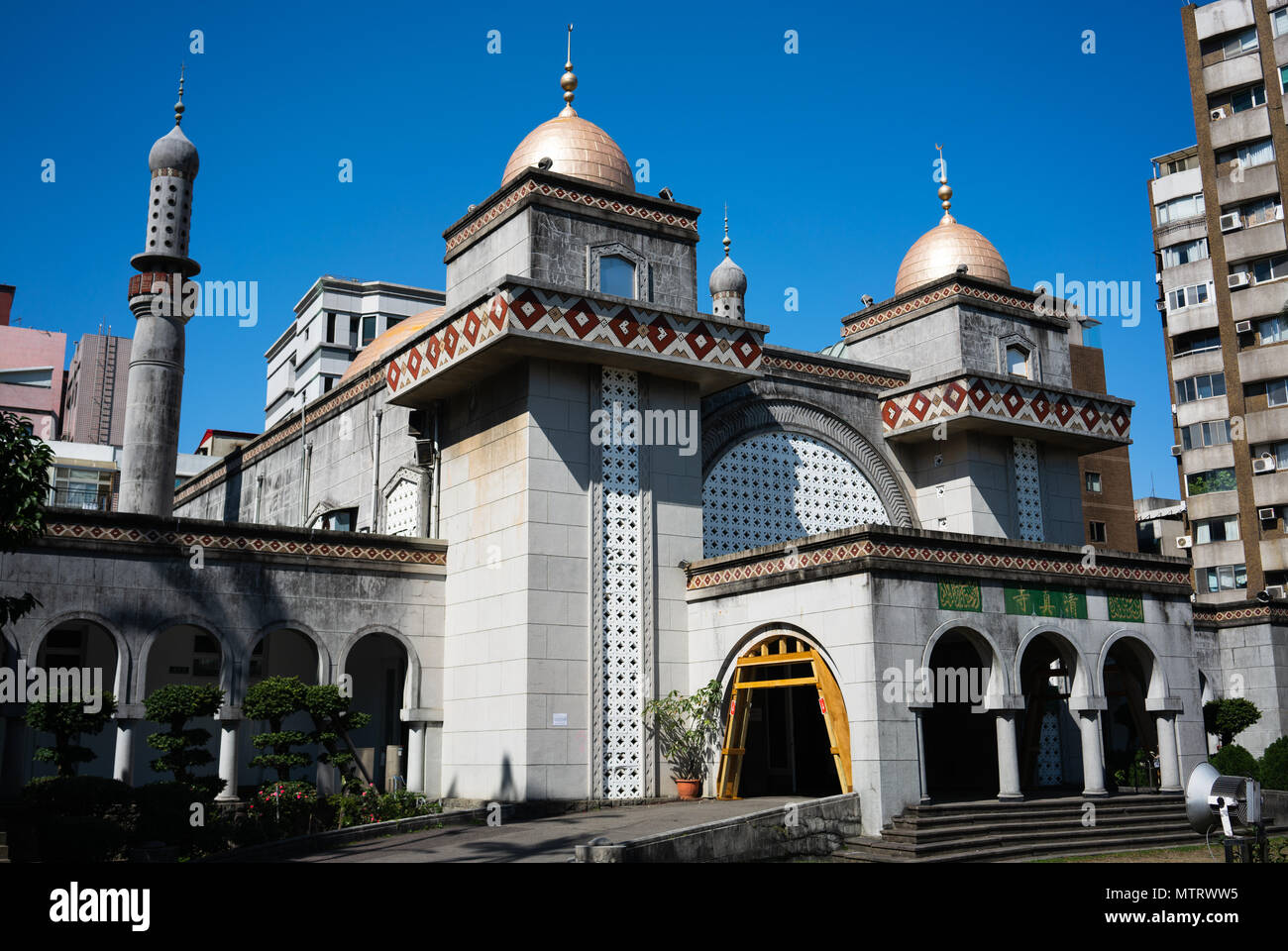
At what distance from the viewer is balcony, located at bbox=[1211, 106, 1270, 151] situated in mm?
39750

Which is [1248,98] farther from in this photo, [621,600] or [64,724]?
[64,724]

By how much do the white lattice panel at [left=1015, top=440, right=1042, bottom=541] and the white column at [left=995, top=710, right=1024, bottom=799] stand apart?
7794 millimetres

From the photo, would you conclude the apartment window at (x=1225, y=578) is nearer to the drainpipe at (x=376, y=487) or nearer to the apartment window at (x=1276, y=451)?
the apartment window at (x=1276, y=451)

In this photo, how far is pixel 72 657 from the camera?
22.5m

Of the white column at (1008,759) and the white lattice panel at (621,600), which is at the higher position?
the white lattice panel at (621,600)

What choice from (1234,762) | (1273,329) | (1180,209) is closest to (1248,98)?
(1180,209)

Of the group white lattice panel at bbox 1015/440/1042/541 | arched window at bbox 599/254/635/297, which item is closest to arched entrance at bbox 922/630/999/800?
white lattice panel at bbox 1015/440/1042/541

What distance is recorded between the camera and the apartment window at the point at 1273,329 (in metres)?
38.7

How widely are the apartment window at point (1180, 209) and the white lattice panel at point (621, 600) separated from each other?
32.0 m

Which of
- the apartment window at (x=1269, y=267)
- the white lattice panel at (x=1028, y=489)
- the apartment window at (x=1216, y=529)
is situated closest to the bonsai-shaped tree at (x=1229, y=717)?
the white lattice panel at (x=1028, y=489)

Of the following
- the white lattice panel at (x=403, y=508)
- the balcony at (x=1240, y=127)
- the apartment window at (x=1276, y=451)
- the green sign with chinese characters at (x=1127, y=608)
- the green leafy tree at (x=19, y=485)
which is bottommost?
the green sign with chinese characters at (x=1127, y=608)

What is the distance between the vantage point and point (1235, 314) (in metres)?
39.7

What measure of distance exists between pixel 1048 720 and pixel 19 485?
18.0 meters
